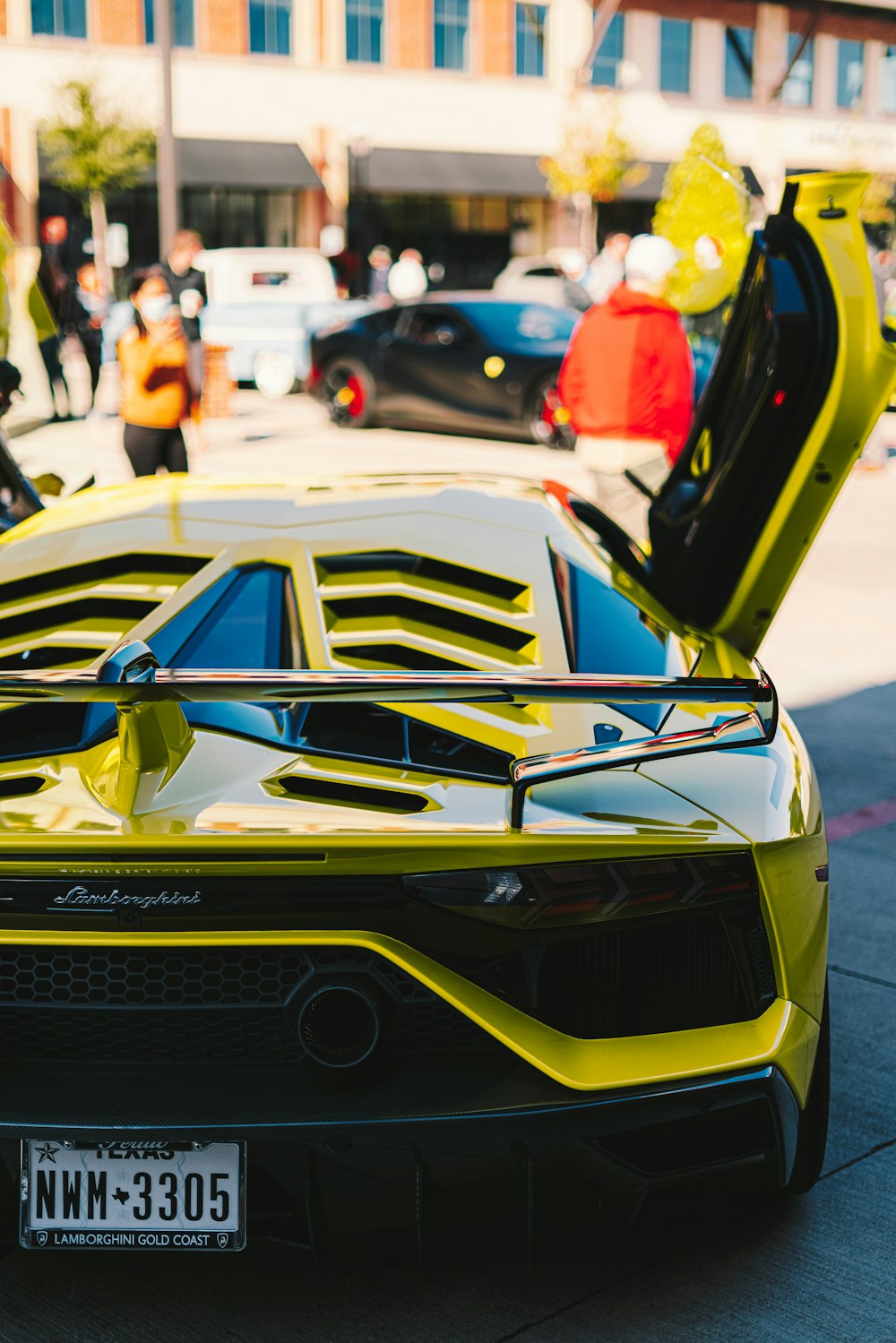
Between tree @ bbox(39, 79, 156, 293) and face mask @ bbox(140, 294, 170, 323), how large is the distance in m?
24.8

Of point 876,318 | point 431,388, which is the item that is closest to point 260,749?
point 876,318

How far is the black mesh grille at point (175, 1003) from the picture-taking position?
8.20 feet

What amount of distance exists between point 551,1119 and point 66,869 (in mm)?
830

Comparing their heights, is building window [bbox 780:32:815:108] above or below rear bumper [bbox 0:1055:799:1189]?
above

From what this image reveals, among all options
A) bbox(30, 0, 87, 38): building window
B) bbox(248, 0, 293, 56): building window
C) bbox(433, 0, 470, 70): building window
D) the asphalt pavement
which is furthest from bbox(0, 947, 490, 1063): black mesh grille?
bbox(433, 0, 470, 70): building window

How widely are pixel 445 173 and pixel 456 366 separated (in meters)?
25.8

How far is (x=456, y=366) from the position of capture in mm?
15984

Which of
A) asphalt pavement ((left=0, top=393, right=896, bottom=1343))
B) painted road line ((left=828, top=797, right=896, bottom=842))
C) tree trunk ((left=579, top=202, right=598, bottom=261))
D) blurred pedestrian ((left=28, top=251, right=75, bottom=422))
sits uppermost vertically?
tree trunk ((left=579, top=202, right=598, bottom=261))

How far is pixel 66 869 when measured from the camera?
243 cm

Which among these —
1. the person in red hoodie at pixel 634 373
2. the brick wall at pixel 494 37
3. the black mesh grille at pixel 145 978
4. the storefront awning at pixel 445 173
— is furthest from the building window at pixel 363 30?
the black mesh grille at pixel 145 978

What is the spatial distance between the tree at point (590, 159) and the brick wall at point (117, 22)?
1064 cm

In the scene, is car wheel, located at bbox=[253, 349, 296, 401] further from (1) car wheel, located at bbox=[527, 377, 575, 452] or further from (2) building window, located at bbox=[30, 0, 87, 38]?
(2) building window, located at bbox=[30, 0, 87, 38]

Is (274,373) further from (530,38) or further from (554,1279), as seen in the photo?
(530,38)

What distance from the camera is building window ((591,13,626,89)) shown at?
4266cm
